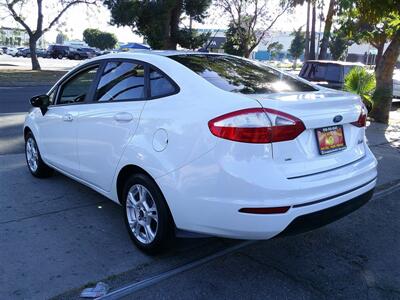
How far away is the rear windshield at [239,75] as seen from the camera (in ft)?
11.8

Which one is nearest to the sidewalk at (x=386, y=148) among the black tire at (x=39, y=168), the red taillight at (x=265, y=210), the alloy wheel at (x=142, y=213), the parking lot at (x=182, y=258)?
the parking lot at (x=182, y=258)

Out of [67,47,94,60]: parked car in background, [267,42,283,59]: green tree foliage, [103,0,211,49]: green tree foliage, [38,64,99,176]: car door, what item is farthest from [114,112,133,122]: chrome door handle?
[67,47,94,60]: parked car in background

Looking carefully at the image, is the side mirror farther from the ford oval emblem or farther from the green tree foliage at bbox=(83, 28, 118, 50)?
the green tree foliage at bbox=(83, 28, 118, 50)

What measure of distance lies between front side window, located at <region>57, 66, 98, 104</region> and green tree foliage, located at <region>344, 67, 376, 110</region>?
8.69 m

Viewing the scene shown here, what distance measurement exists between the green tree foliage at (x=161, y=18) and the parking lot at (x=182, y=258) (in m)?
22.8

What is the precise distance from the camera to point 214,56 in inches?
174

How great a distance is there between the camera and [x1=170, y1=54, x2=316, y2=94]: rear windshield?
3.60 m

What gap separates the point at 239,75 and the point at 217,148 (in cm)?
109

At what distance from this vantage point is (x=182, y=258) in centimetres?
379

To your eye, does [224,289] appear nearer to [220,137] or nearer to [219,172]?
[219,172]

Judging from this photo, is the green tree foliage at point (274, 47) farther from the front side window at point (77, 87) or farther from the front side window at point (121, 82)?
the front side window at point (121, 82)

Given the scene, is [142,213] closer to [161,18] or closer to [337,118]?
[337,118]

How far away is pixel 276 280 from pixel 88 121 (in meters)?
2.27

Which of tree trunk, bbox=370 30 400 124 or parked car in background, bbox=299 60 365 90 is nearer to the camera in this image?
tree trunk, bbox=370 30 400 124
